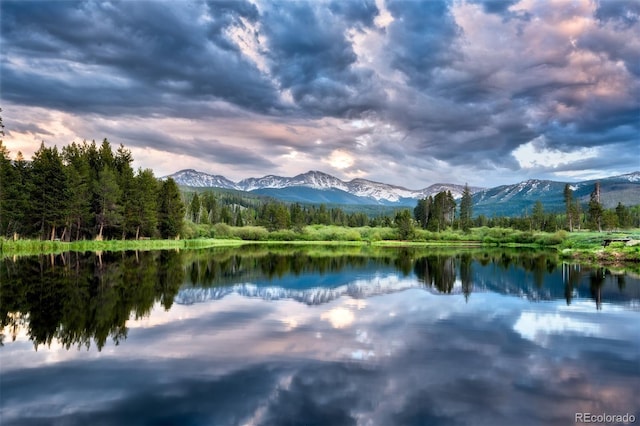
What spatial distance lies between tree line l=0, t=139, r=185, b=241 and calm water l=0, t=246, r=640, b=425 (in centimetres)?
4056

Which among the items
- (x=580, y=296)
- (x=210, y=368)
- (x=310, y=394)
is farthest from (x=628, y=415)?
(x=580, y=296)

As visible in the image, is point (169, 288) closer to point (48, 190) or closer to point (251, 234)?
point (48, 190)

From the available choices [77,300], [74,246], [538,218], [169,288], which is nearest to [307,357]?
[77,300]

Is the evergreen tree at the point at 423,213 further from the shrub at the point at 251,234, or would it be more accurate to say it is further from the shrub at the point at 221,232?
the shrub at the point at 221,232

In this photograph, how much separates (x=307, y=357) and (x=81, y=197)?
60.6 meters

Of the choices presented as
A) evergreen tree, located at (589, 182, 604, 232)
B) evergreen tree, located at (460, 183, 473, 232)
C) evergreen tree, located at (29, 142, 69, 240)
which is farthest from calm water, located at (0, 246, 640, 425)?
evergreen tree, located at (460, 183, 473, 232)

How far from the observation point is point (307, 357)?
37.2 feet

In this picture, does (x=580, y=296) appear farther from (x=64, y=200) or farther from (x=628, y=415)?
(x=64, y=200)

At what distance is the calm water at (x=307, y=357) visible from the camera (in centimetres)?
Result: 804

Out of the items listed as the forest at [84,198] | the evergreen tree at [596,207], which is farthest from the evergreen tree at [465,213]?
the forest at [84,198]

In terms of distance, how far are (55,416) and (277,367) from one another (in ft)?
15.0

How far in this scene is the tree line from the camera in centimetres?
5722

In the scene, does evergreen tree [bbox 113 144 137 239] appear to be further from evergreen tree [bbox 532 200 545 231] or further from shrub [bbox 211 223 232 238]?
evergreen tree [bbox 532 200 545 231]

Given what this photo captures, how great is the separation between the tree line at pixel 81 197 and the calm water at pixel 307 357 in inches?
1597
